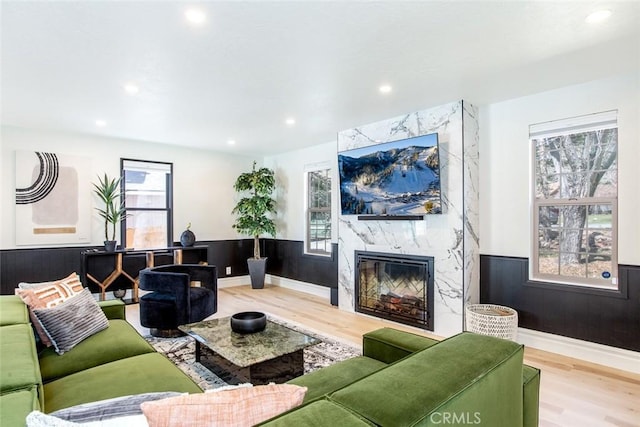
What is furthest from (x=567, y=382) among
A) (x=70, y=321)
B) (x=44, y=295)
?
(x=44, y=295)

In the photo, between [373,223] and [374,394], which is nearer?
[374,394]

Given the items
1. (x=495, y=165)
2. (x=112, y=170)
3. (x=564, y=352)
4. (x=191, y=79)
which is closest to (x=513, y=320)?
(x=564, y=352)

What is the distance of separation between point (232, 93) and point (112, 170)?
10.2ft

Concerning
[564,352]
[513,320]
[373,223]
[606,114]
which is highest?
[606,114]

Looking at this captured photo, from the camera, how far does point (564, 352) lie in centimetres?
324

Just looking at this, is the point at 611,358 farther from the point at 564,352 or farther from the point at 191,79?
the point at 191,79

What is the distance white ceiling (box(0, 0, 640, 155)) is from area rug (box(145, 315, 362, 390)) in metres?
2.23

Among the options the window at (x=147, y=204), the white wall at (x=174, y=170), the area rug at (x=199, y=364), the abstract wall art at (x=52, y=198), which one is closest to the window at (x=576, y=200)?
the area rug at (x=199, y=364)

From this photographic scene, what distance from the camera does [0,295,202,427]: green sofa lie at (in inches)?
51.2

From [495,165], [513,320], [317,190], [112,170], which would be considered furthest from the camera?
[317,190]

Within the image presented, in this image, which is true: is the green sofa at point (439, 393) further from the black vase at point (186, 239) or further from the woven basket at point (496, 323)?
the black vase at point (186, 239)

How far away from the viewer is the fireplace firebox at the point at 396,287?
3.98 m

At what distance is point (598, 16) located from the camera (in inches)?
83.0
